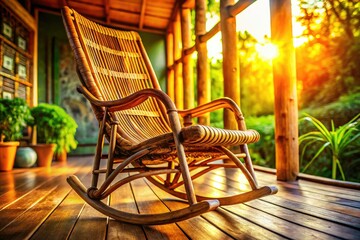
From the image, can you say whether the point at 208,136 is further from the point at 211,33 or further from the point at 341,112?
the point at 211,33

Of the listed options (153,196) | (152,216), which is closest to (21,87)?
(153,196)

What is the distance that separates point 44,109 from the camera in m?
4.58

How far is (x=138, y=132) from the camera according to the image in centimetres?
176

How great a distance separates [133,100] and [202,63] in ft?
10.0

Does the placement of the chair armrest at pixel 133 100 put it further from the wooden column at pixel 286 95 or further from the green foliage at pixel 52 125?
the green foliage at pixel 52 125

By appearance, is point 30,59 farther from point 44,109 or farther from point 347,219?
point 347,219

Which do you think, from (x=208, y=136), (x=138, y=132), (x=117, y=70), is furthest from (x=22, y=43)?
(x=208, y=136)

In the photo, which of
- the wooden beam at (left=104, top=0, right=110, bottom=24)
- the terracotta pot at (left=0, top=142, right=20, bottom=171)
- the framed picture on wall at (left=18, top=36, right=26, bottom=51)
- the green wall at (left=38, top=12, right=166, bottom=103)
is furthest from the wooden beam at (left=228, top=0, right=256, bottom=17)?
the green wall at (left=38, top=12, right=166, bottom=103)

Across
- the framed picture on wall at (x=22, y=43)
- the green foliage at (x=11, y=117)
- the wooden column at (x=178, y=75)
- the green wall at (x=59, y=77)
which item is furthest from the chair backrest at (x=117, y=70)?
the green wall at (x=59, y=77)

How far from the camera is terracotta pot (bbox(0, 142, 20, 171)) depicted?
12.4ft

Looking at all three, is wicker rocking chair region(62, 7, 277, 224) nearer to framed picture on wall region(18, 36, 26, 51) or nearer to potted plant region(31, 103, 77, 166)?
potted plant region(31, 103, 77, 166)

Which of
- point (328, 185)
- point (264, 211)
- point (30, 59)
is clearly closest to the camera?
point (264, 211)

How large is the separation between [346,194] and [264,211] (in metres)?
0.71

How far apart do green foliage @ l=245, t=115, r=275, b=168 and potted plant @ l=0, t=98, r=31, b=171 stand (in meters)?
3.09
